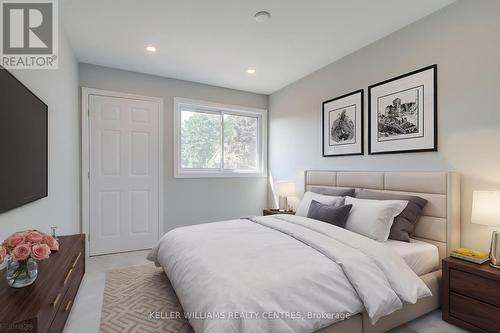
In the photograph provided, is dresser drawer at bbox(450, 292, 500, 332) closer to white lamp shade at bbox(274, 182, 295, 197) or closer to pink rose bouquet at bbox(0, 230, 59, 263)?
white lamp shade at bbox(274, 182, 295, 197)

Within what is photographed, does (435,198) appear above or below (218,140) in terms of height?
below

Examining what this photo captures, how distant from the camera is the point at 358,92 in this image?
3.08 m

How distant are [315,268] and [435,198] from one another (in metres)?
1.49

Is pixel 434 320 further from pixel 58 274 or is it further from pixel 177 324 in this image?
pixel 58 274

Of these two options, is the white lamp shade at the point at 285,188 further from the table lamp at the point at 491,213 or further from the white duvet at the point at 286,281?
the table lamp at the point at 491,213

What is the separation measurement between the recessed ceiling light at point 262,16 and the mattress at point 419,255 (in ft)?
7.77

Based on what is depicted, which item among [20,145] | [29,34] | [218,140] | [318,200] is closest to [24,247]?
[20,145]

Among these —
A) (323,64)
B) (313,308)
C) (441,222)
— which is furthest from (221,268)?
(323,64)

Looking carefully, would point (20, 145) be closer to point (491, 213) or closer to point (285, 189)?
point (285, 189)

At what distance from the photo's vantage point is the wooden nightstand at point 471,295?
170 cm

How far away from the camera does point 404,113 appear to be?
2.60 metres

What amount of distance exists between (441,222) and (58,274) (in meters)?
2.98

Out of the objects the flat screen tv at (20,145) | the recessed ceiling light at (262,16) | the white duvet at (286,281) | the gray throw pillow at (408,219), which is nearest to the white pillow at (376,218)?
the gray throw pillow at (408,219)

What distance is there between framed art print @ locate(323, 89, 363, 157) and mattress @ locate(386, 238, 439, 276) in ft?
4.08
